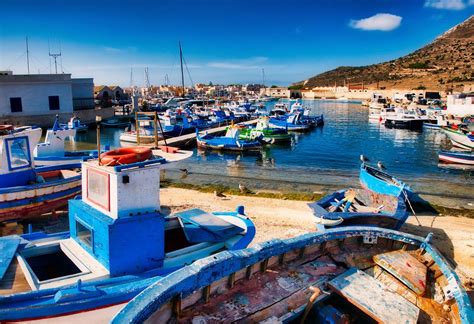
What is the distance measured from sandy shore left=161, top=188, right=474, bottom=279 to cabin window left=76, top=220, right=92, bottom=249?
5633mm

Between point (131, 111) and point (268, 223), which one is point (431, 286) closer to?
point (268, 223)

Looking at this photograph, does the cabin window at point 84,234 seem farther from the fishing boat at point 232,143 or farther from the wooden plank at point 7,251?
the fishing boat at point 232,143

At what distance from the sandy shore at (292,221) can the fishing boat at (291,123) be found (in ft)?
94.4

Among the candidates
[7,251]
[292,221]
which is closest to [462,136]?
[292,221]

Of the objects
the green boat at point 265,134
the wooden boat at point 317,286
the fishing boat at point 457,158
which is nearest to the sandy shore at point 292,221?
the wooden boat at point 317,286

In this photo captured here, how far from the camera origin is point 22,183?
1205cm

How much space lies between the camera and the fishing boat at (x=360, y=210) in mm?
10903

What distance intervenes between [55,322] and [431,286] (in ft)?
19.5

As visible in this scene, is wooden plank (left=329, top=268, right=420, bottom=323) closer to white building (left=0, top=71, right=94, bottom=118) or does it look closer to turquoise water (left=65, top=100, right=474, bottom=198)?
turquoise water (left=65, top=100, right=474, bottom=198)

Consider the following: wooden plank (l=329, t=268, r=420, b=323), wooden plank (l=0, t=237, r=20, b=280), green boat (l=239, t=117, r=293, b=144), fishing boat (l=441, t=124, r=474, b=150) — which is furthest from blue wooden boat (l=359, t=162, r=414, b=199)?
fishing boat (l=441, t=124, r=474, b=150)

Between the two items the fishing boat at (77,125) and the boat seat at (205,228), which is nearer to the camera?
the boat seat at (205,228)

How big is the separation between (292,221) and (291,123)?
34365 millimetres

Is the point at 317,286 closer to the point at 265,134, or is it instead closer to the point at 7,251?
the point at 7,251

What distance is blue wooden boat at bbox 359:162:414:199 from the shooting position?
14.3 meters
